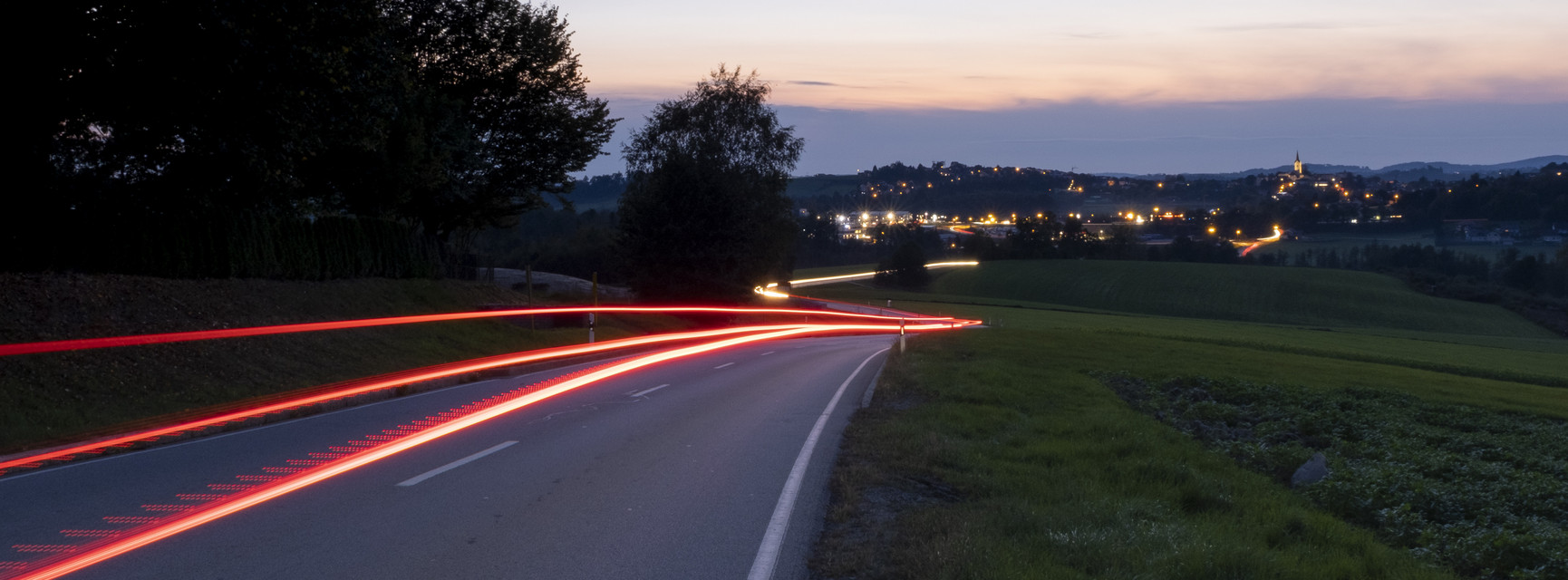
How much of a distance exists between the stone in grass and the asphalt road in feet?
17.6

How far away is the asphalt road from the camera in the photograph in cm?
664

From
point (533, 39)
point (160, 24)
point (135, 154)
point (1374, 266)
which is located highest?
point (533, 39)

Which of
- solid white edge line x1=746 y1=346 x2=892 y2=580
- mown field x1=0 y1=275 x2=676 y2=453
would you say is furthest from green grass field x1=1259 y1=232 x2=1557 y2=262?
solid white edge line x1=746 y1=346 x2=892 y2=580

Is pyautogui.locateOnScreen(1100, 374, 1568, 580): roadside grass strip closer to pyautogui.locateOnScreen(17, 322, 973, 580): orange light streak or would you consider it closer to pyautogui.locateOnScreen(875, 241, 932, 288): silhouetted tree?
pyautogui.locateOnScreen(17, 322, 973, 580): orange light streak

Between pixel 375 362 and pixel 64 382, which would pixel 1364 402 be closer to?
pixel 375 362

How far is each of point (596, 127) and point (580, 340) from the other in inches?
399

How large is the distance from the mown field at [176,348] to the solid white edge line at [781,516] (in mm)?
8636

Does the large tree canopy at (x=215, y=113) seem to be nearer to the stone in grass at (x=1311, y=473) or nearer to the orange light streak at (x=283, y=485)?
the orange light streak at (x=283, y=485)

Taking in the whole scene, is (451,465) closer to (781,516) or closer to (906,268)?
(781,516)

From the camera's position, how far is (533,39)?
35.5m

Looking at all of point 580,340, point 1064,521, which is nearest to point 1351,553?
point 1064,521

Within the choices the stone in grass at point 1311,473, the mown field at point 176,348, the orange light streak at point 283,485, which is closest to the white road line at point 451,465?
the orange light streak at point 283,485

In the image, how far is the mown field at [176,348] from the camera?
541 inches

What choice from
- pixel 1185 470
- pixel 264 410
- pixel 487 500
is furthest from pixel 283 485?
pixel 1185 470
